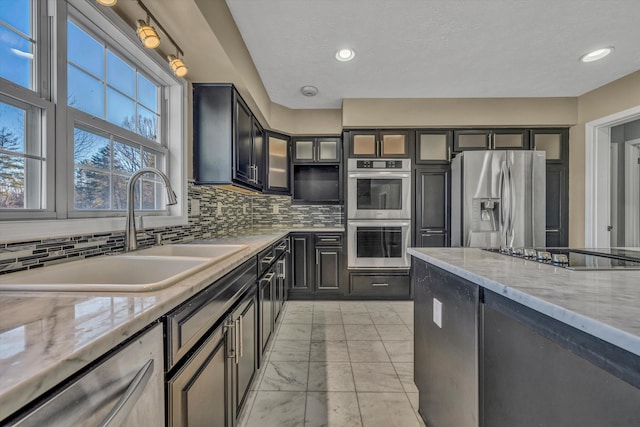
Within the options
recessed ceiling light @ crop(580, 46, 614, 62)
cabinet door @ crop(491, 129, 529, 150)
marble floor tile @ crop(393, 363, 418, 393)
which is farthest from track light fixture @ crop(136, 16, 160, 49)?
cabinet door @ crop(491, 129, 529, 150)

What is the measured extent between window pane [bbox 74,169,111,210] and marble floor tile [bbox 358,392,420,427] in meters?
1.80

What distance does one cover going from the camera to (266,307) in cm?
196

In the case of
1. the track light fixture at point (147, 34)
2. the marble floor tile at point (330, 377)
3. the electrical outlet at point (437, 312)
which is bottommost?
the marble floor tile at point (330, 377)

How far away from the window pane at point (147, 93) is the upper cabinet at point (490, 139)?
10.3 feet

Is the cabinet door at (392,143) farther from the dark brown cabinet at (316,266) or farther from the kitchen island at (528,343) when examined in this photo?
the kitchen island at (528,343)

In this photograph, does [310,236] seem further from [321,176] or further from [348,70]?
[348,70]

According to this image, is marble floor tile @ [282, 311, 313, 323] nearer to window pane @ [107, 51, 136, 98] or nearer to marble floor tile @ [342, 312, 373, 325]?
marble floor tile @ [342, 312, 373, 325]

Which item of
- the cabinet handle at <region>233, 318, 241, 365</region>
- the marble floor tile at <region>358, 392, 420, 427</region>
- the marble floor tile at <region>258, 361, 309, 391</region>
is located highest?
the cabinet handle at <region>233, 318, 241, 365</region>

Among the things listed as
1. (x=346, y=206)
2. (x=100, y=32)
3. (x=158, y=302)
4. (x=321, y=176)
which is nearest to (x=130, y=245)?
(x=158, y=302)

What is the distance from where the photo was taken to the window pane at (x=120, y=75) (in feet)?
5.02

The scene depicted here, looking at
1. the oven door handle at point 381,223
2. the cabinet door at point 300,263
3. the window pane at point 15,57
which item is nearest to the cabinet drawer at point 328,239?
the cabinet door at point 300,263

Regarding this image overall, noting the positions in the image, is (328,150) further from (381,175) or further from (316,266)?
(316,266)

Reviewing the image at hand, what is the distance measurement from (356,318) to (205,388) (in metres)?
2.08

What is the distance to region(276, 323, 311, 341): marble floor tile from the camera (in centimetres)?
236
